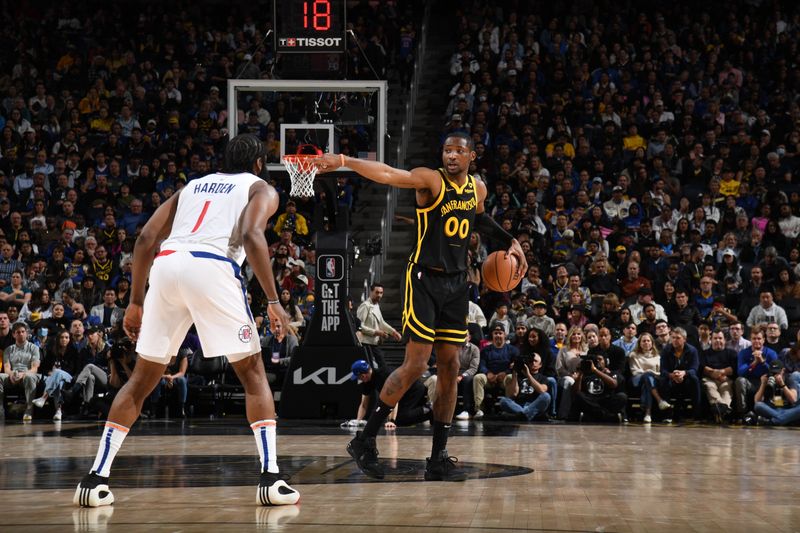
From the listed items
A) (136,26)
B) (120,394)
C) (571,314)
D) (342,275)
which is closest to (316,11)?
(342,275)

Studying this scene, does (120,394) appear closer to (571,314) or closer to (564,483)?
(564,483)

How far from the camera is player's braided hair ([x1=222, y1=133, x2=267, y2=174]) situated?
5.21 m

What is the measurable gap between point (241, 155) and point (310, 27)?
602cm

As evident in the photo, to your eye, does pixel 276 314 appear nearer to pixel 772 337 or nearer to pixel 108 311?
pixel 772 337

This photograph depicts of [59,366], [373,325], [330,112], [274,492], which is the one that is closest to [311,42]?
[330,112]

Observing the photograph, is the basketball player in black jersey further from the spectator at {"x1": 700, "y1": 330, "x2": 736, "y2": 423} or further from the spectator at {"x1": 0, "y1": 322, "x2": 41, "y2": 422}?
the spectator at {"x1": 0, "y1": 322, "x2": 41, "y2": 422}

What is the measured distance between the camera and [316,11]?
10953 millimetres

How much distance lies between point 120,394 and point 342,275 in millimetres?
6914

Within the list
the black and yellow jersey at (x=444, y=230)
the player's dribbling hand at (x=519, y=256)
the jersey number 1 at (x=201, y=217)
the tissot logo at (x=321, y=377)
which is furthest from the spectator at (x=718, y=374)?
the jersey number 1 at (x=201, y=217)

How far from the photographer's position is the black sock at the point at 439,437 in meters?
6.12

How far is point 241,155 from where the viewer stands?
5.21 meters

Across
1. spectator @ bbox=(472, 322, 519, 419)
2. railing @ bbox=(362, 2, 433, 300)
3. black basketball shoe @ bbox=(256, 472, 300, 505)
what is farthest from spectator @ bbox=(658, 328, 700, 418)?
black basketball shoe @ bbox=(256, 472, 300, 505)

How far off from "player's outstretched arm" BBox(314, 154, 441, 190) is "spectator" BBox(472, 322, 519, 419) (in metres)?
6.53

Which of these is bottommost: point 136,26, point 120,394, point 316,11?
point 120,394
